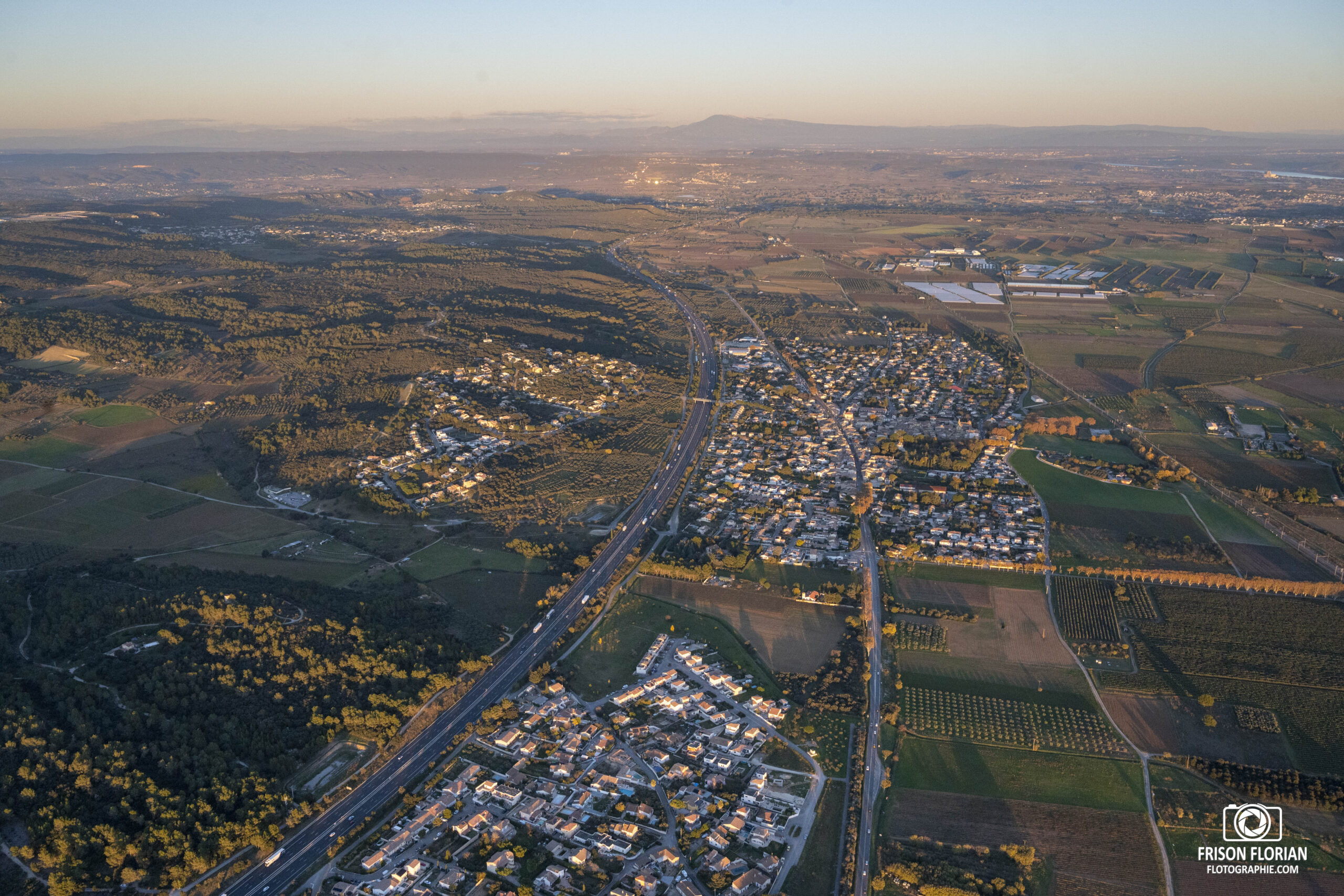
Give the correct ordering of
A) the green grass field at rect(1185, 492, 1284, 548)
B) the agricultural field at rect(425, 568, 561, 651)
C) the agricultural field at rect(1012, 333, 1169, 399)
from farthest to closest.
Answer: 1. the agricultural field at rect(1012, 333, 1169, 399)
2. the green grass field at rect(1185, 492, 1284, 548)
3. the agricultural field at rect(425, 568, 561, 651)

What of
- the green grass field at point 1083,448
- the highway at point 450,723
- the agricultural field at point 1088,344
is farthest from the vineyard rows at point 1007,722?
the agricultural field at point 1088,344

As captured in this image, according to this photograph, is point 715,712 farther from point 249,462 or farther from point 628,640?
point 249,462

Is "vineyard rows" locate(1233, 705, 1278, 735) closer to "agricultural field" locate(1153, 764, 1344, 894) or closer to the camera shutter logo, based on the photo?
"agricultural field" locate(1153, 764, 1344, 894)

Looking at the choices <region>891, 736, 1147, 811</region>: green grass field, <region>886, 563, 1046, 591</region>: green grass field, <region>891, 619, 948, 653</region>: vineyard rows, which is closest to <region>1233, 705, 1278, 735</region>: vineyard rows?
<region>891, 736, 1147, 811</region>: green grass field

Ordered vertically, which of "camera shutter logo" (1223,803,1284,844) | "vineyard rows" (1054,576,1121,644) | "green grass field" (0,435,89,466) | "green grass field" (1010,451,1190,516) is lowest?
"camera shutter logo" (1223,803,1284,844)

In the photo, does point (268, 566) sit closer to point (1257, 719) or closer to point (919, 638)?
point (919, 638)

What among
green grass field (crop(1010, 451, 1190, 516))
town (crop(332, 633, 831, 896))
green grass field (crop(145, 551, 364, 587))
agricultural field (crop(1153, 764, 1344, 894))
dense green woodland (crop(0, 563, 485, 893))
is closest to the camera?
agricultural field (crop(1153, 764, 1344, 894))
